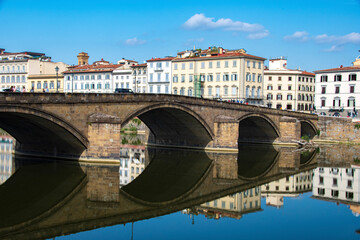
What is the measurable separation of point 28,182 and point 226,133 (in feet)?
77.9

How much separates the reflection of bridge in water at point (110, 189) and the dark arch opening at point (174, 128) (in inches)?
186

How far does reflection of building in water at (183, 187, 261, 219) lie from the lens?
23.8 metres

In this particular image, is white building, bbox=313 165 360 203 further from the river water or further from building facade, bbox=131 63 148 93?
building facade, bbox=131 63 148 93

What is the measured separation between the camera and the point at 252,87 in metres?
78.7

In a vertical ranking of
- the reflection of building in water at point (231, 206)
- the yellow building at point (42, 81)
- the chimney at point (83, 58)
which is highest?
the chimney at point (83, 58)

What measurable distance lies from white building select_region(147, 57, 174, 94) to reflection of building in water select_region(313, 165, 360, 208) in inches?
1870

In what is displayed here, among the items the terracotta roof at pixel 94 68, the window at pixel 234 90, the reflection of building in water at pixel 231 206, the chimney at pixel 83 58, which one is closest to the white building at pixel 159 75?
the terracotta roof at pixel 94 68

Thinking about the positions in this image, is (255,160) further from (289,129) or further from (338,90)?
(338,90)

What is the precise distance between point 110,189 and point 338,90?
5552cm

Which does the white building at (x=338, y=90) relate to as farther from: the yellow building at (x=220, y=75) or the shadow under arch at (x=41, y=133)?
the shadow under arch at (x=41, y=133)

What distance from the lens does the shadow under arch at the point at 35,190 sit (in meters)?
21.7

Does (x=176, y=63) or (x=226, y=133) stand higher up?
(x=176, y=63)

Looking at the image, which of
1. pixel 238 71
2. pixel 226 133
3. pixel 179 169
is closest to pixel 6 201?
pixel 179 169

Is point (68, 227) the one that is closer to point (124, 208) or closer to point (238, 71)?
point (124, 208)
